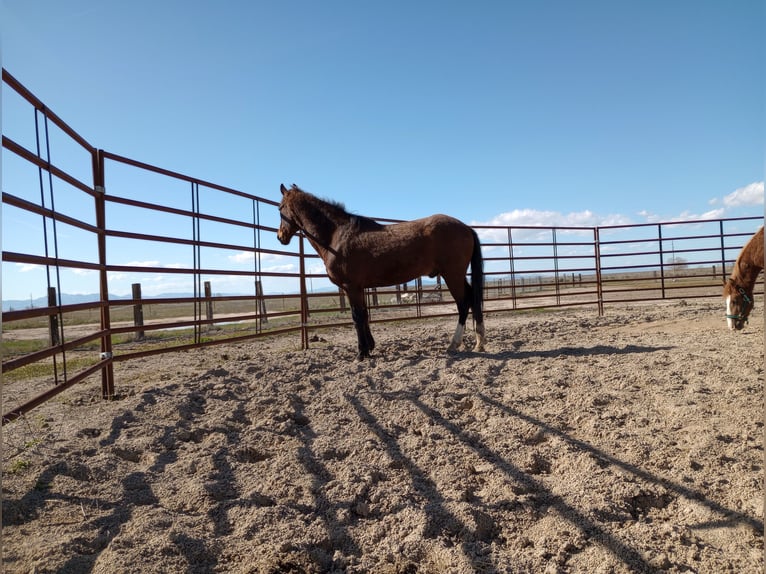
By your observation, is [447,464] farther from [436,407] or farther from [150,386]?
[150,386]

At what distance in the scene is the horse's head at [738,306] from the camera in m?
5.26

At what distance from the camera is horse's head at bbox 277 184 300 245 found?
216 inches

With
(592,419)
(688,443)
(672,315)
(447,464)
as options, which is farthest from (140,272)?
(672,315)

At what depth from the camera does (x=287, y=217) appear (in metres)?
5.59

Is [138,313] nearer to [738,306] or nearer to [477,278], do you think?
[477,278]

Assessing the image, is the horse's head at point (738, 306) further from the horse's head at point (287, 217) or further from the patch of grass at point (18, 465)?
the patch of grass at point (18, 465)

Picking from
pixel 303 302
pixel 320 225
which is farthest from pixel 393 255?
pixel 303 302

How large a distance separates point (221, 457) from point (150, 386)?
1735 millimetres

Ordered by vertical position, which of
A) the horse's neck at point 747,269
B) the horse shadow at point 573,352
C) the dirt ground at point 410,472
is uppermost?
the horse's neck at point 747,269

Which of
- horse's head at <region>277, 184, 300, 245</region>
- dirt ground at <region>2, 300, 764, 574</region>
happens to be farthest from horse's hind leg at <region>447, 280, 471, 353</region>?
horse's head at <region>277, 184, 300, 245</region>

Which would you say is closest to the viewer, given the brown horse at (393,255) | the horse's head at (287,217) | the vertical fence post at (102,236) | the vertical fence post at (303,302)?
the vertical fence post at (102,236)

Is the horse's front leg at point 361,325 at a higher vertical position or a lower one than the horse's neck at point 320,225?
lower

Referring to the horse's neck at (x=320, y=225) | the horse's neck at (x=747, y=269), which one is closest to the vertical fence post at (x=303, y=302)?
the horse's neck at (x=320, y=225)

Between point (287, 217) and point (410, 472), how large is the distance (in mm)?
3981
